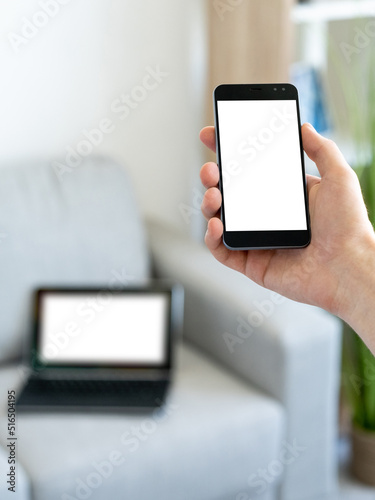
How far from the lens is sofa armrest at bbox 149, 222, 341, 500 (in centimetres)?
159

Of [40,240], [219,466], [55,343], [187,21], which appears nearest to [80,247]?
[40,240]

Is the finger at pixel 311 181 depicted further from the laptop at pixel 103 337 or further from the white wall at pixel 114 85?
the white wall at pixel 114 85

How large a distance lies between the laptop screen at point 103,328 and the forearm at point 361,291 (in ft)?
2.63

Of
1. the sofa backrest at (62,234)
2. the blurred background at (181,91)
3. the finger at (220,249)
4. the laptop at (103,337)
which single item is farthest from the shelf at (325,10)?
the finger at (220,249)

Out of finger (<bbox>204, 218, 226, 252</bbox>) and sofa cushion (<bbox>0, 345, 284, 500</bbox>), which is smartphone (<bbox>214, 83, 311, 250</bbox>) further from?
sofa cushion (<bbox>0, 345, 284, 500</bbox>)

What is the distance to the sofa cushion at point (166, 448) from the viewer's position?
4.45ft

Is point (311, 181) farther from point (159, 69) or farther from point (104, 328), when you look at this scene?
point (159, 69)

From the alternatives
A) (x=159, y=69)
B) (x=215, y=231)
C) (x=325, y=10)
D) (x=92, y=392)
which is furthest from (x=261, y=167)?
(x=159, y=69)

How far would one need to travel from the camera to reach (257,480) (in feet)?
5.14

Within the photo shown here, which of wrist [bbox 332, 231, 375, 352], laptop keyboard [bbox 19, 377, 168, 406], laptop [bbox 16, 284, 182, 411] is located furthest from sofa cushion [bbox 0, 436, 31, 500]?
wrist [bbox 332, 231, 375, 352]

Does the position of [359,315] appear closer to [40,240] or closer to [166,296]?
[166,296]

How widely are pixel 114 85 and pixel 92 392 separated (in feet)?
3.07

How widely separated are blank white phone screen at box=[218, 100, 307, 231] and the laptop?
758 millimetres

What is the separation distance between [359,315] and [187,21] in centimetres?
148
